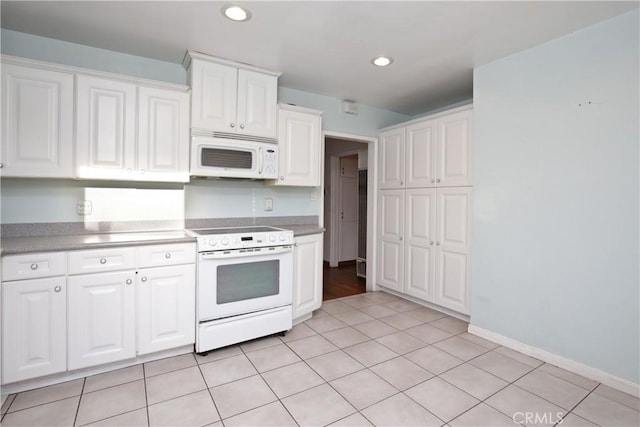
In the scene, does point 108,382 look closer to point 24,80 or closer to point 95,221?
point 95,221

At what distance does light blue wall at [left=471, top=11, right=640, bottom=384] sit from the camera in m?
2.09

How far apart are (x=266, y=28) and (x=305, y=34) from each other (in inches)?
11.4

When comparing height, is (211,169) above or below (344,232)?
above

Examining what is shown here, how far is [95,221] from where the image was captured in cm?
259

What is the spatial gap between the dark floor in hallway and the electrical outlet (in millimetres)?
2609

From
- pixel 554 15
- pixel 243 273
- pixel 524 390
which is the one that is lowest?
pixel 524 390

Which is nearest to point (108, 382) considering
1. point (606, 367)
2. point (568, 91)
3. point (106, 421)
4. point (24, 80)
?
point (106, 421)

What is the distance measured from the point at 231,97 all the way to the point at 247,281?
5.24 ft

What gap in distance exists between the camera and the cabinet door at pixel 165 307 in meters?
2.28

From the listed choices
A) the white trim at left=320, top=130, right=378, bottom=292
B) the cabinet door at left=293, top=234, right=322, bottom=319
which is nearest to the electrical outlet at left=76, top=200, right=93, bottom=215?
the cabinet door at left=293, top=234, right=322, bottom=319

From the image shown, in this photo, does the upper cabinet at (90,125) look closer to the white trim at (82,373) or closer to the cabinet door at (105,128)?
the cabinet door at (105,128)

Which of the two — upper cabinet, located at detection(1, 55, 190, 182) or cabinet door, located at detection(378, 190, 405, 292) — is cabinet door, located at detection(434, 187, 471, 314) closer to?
cabinet door, located at detection(378, 190, 405, 292)

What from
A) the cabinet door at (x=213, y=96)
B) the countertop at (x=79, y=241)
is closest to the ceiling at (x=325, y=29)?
the cabinet door at (x=213, y=96)

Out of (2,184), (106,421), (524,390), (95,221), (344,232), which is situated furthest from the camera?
(344,232)
